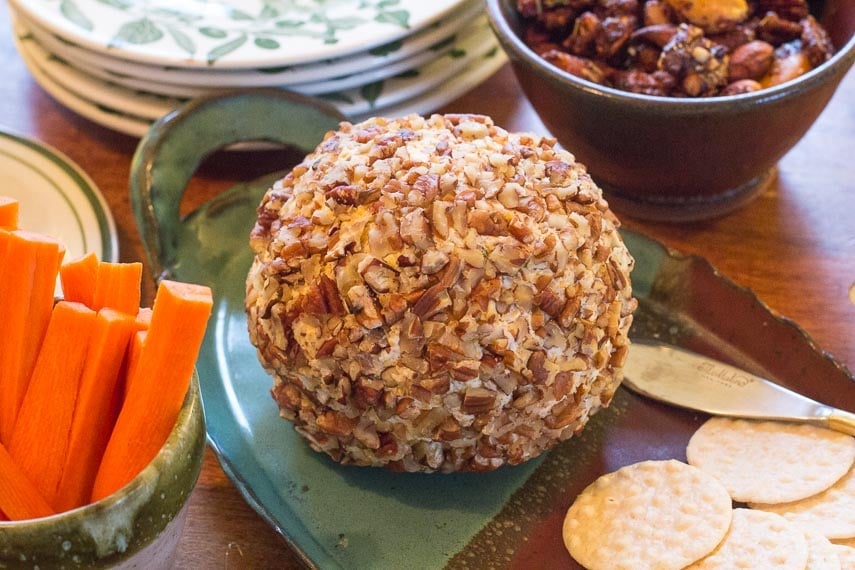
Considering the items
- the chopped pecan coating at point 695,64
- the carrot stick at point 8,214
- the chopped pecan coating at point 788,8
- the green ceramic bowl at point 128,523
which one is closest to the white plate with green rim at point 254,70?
the chopped pecan coating at point 695,64

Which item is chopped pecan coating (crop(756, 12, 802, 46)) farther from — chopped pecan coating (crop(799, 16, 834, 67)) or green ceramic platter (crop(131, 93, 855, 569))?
green ceramic platter (crop(131, 93, 855, 569))

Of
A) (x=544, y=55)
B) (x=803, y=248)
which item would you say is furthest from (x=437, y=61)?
(x=803, y=248)

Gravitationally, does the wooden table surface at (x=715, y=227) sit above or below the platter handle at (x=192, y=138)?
below

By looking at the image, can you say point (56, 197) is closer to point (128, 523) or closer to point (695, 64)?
point (128, 523)

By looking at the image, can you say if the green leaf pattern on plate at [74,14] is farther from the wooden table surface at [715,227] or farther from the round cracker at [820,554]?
the round cracker at [820,554]

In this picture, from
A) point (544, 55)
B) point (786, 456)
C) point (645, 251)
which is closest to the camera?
point (786, 456)

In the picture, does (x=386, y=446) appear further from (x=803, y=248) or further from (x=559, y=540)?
(x=803, y=248)
